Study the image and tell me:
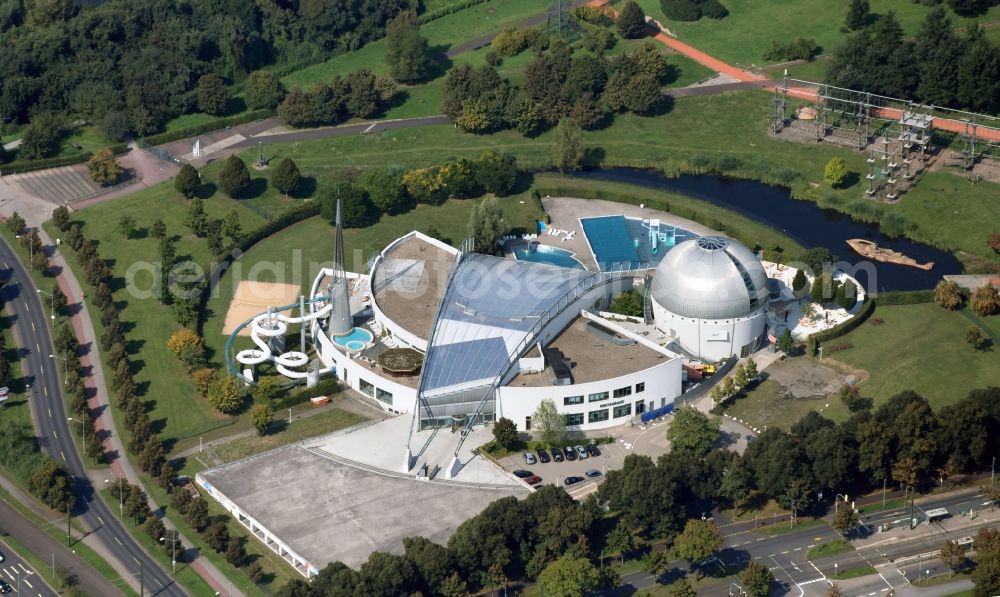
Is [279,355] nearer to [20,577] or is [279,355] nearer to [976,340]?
[20,577]

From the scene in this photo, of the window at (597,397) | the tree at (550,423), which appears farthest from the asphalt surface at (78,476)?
the window at (597,397)

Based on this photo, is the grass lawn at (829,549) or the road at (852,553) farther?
the grass lawn at (829,549)

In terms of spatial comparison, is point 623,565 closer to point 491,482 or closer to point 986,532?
point 491,482

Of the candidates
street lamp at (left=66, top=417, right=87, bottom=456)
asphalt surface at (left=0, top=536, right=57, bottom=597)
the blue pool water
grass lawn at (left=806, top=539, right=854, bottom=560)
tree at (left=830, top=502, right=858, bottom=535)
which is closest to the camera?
asphalt surface at (left=0, top=536, right=57, bottom=597)

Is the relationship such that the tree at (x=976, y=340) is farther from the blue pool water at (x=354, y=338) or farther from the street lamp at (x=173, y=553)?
the street lamp at (x=173, y=553)

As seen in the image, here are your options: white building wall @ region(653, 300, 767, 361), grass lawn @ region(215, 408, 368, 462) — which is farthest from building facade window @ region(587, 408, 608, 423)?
grass lawn @ region(215, 408, 368, 462)

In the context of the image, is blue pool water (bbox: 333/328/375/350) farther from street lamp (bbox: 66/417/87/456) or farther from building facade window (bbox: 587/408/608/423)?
street lamp (bbox: 66/417/87/456)

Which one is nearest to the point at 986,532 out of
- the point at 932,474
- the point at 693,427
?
the point at 932,474
